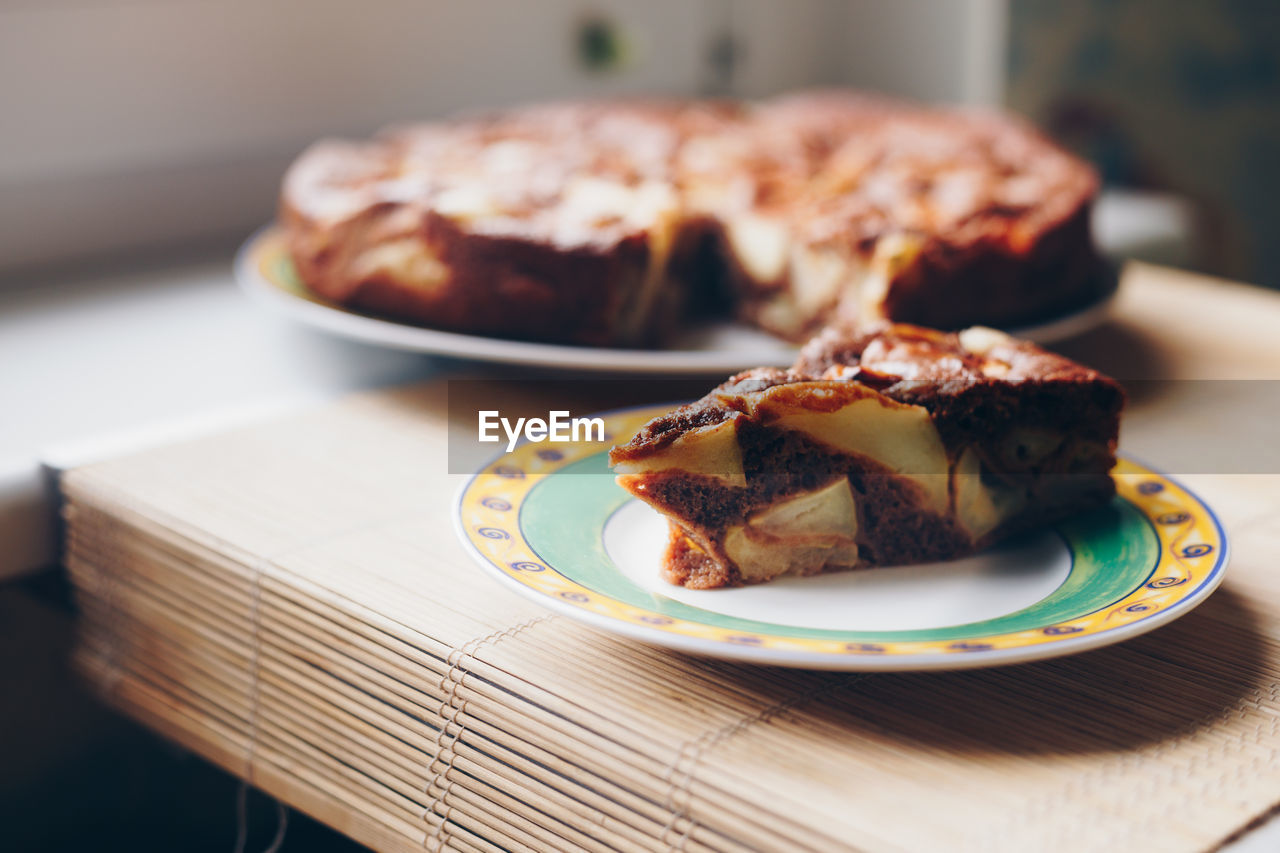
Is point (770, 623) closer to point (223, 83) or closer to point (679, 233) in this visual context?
point (679, 233)

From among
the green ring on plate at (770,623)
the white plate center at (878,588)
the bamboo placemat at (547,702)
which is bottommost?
the bamboo placemat at (547,702)

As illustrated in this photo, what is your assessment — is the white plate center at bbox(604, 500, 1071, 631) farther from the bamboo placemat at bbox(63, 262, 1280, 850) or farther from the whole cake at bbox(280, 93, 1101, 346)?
the whole cake at bbox(280, 93, 1101, 346)

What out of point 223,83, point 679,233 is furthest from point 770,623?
point 223,83

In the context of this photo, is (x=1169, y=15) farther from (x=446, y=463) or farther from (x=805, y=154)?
(x=446, y=463)

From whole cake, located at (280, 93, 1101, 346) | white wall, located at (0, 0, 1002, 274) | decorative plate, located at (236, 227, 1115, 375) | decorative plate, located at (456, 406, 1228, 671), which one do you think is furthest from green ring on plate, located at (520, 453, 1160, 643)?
white wall, located at (0, 0, 1002, 274)

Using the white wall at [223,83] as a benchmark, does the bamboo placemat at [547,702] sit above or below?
below

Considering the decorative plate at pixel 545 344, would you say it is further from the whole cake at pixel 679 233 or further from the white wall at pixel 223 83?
the white wall at pixel 223 83

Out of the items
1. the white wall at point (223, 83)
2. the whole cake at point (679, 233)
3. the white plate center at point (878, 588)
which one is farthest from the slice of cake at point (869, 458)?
the white wall at point (223, 83)
